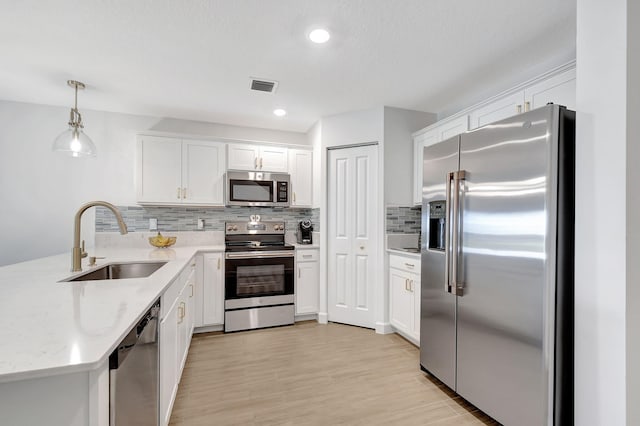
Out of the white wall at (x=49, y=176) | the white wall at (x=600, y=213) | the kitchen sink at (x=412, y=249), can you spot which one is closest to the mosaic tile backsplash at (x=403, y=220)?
the kitchen sink at (x=412, y=249)

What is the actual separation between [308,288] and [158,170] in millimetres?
2208

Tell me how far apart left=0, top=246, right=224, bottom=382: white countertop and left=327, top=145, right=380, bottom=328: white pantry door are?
2142 mm

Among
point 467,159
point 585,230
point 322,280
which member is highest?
point 467,159

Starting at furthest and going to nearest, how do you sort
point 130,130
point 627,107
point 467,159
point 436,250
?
point 130,130, point 436,250, point 467,159, point 627,107

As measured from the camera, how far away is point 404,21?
1.91 meters

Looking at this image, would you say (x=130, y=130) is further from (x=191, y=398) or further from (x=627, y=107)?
(x=627, y=107)

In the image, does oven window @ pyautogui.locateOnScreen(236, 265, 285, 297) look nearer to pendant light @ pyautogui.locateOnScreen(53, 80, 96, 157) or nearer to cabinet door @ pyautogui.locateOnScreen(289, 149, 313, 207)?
cabinet door @ pyautogui.locateOnScreen(289, 149, 313, 207)

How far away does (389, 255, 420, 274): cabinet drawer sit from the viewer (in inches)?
112

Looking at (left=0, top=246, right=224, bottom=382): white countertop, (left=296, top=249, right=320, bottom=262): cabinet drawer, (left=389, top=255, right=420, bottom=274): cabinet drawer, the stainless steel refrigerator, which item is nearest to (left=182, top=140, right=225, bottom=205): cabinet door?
(left=296, top=249, right=320, bottom=262): cabinet drawer

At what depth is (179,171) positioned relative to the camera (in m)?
3.49

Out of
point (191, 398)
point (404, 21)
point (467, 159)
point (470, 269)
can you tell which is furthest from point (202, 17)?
point (191, 398)

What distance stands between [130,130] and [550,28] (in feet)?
13.6

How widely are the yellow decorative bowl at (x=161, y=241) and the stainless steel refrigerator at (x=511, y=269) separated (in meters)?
2.80

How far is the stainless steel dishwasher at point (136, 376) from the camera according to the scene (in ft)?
3.12
